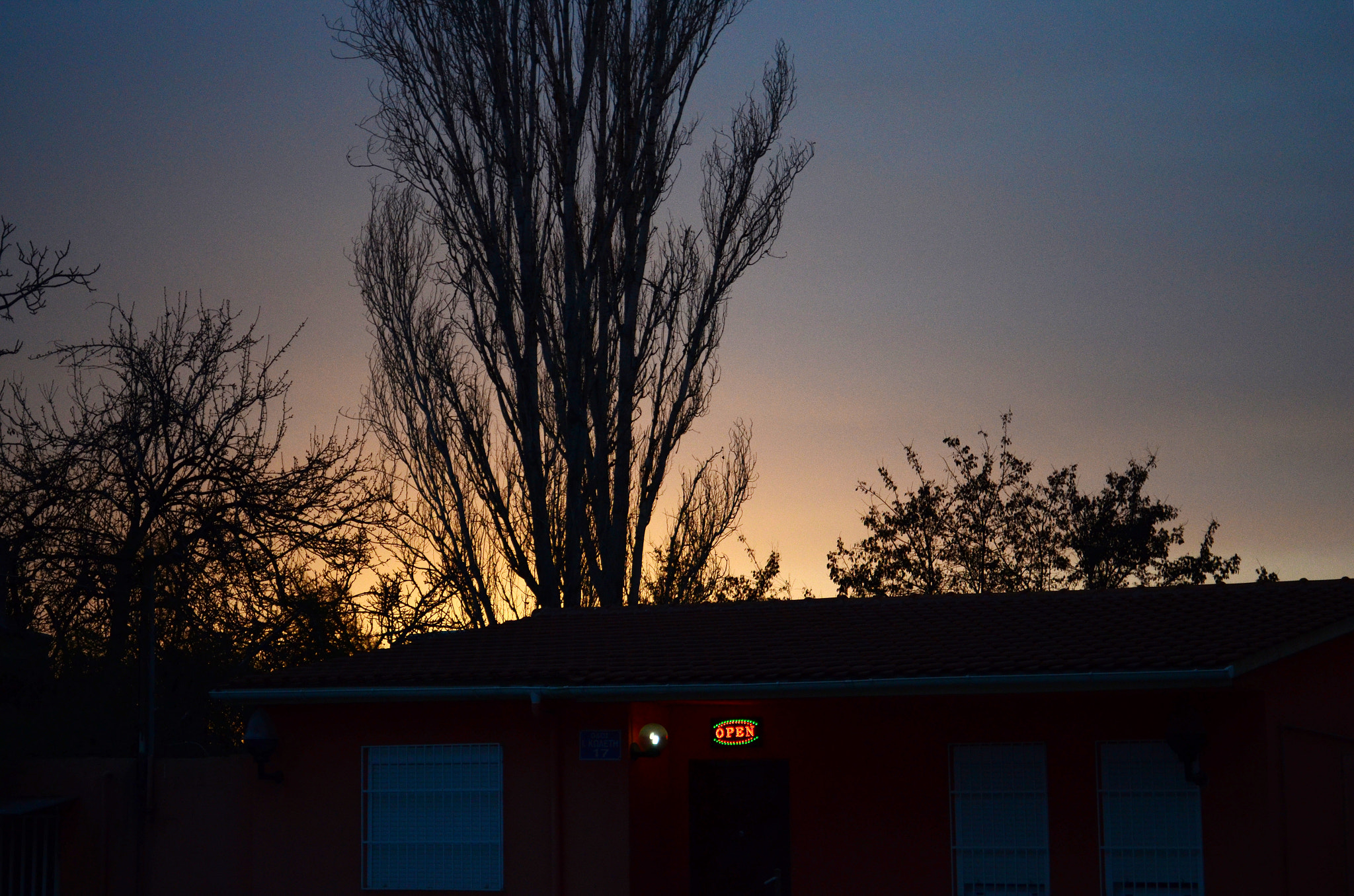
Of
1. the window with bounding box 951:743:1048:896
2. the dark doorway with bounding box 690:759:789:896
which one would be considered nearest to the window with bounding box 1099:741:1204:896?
the window with bounding box 951:743:1048:896

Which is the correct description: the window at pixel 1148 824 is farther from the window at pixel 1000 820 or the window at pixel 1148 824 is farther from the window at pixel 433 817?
the window at pixel 433 817

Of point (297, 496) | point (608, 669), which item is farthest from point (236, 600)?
point (608, 669)

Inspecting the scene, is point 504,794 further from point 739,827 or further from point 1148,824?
point 1148,824

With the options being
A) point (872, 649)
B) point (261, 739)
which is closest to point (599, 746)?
point (872, 649)

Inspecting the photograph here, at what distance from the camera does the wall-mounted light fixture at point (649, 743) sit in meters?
11.2

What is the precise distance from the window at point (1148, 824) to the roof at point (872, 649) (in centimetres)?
103

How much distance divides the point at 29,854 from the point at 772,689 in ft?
24.2

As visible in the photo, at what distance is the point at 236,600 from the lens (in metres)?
15.5

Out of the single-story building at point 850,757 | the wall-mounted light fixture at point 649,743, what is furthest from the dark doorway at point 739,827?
the wall-mounted light fixture at point 649,743

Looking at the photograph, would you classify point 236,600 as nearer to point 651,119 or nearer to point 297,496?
point 297,496

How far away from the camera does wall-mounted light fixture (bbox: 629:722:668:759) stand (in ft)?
36.8

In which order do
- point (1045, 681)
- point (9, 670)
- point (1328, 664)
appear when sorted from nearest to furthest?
point (1045, 681) < point (1328, 664) < point (9, 670)

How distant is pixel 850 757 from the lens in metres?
11.5

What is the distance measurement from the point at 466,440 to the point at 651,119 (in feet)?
17.4
